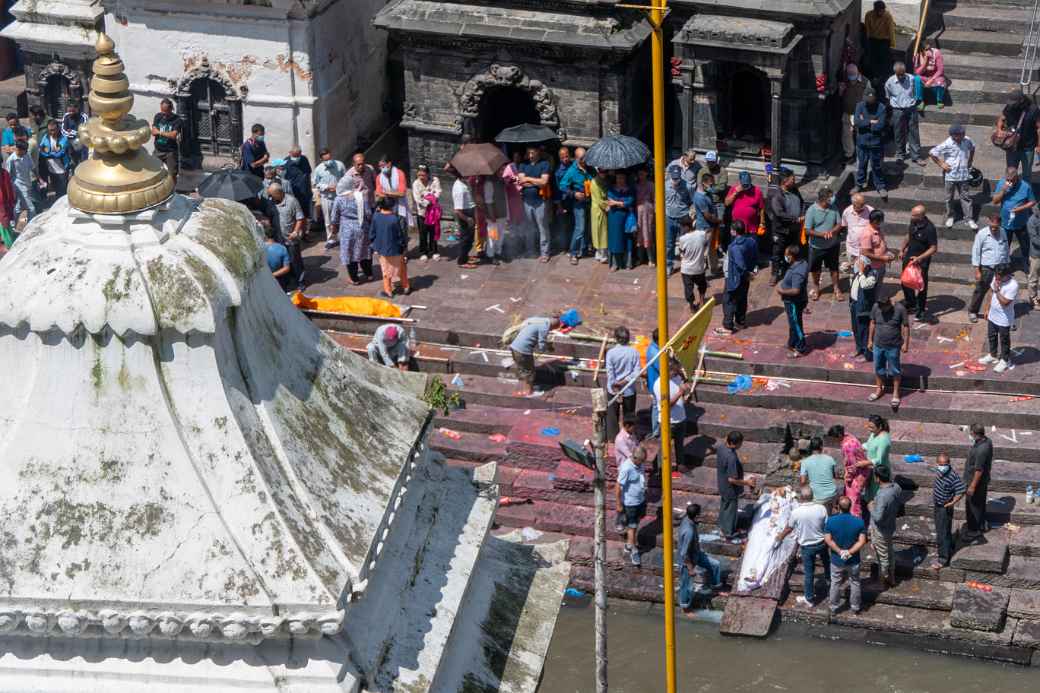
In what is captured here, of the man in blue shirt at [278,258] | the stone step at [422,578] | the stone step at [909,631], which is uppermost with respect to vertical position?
the stone step at [422,578]

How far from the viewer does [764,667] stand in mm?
19641

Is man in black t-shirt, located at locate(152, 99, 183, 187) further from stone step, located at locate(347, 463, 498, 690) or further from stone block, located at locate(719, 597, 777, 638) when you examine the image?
stone step, located at locate(347, 463, 498, 690)

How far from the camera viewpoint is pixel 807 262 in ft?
75.2

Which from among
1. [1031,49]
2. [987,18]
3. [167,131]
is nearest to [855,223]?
[1031,49]

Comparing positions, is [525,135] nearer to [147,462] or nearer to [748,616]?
[748,616]

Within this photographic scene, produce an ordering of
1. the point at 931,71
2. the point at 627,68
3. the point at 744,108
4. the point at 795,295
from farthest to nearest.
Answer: the point at 931,71
the point at 744,108
the point at 627,68
the point at 795,295

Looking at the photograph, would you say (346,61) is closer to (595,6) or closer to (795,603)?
(595,6)

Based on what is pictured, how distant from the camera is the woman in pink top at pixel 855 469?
20.3 m

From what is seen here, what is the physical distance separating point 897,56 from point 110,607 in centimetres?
2268

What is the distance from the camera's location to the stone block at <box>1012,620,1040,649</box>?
19.5m

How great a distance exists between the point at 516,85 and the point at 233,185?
15.5 feet

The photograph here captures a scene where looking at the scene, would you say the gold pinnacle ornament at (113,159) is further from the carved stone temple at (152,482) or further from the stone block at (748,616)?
the stone block at (748,616)

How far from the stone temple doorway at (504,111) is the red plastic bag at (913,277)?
22.6 feet

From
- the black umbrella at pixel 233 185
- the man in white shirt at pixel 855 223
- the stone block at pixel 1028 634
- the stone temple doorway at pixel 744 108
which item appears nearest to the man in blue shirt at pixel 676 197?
the stone temple doorway at pixel 744 108
